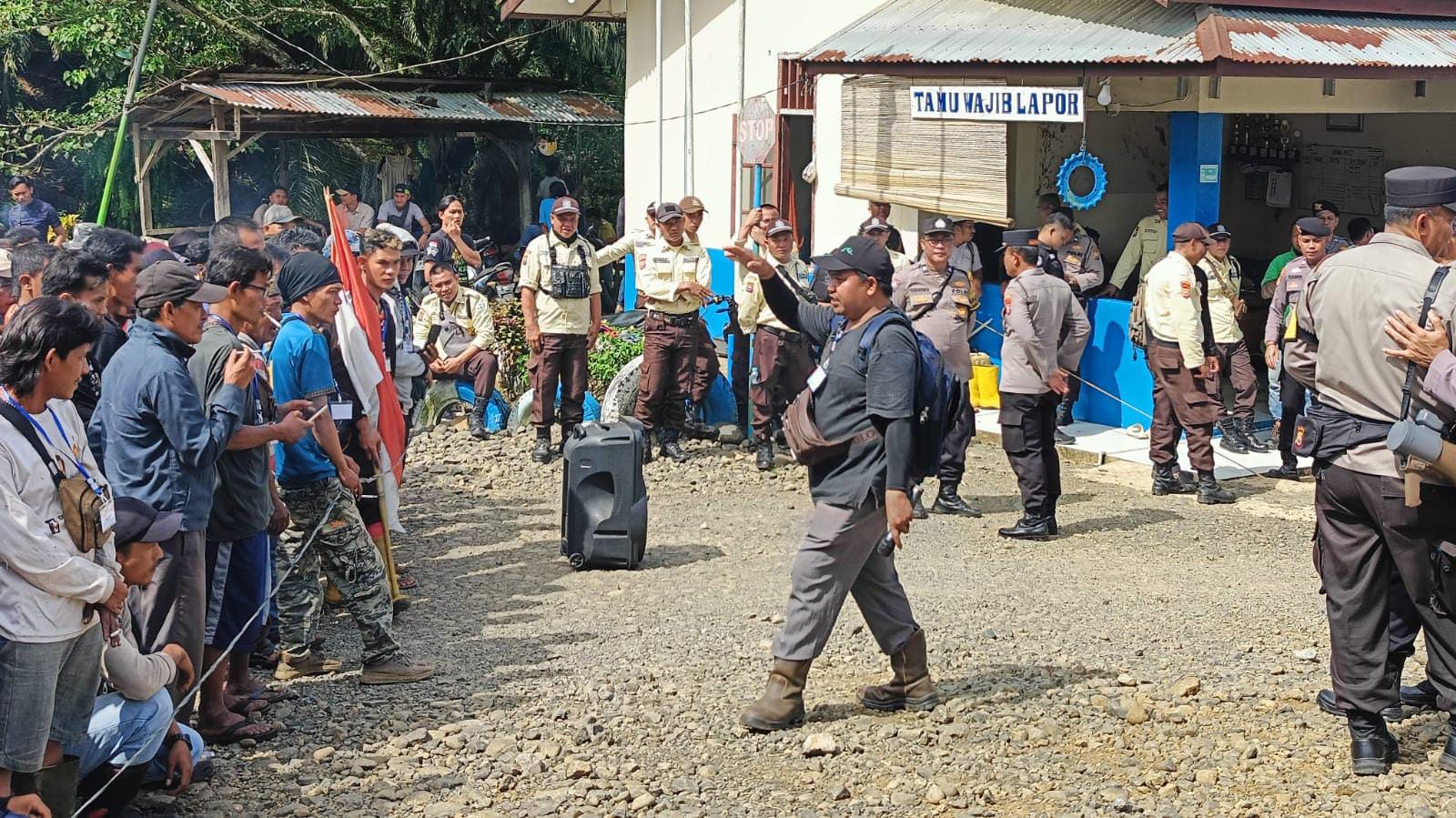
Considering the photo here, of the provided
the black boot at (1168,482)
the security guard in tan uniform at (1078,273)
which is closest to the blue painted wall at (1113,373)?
the security guard in tan uniform at (1078,273)

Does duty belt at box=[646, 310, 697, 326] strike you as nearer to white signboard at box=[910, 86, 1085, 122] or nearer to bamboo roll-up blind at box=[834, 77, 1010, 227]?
bamboo roll-up blind at box=[834, 77, 1010, 227]

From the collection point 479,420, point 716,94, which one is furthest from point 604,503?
point 716,94

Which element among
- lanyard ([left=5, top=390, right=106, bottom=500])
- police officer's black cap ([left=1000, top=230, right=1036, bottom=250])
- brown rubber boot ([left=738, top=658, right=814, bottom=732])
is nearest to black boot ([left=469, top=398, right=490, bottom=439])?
police officer's black cap ([left=1000, top=230, right=1036, bottom=250])

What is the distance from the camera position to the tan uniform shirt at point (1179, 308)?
401 inches

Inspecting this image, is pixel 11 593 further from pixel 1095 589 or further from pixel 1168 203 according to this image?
pixel 1168 203

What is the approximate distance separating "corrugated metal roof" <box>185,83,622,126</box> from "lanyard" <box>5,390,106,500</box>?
41.1ft

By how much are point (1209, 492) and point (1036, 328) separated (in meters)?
2.05

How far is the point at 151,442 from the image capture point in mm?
5496

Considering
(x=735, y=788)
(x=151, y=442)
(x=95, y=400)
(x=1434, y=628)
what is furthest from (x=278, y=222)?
(x=1434, y=628)

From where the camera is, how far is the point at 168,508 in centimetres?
549

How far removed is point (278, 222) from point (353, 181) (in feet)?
38.3

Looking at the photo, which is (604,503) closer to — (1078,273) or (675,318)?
(675,318)

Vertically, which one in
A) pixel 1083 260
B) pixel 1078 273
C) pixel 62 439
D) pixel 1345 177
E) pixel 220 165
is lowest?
pixel 62 439

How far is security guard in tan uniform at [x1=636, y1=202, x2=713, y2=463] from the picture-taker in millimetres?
11383
